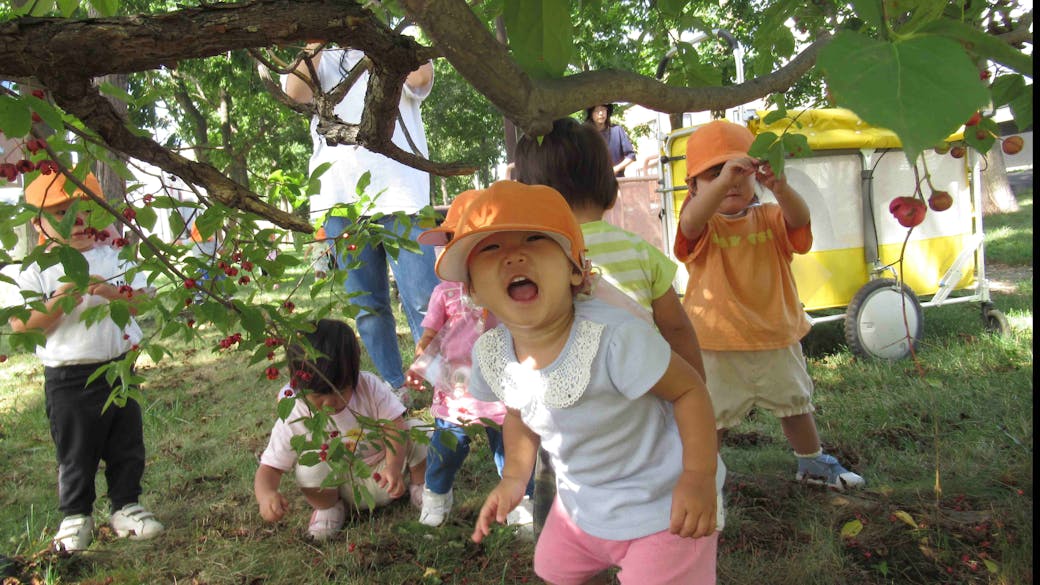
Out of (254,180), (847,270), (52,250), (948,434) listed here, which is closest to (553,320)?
(52,250)

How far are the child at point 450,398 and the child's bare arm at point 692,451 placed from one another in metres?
0.95

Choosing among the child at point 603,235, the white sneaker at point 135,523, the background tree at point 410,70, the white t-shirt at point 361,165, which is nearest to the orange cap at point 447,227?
the background tree at point 410,70

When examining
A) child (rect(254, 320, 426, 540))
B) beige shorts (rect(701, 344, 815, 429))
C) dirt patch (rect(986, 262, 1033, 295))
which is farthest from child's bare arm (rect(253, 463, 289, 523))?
dirt patch (rect(986, 262, 1033, 295))

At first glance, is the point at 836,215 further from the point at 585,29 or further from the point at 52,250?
the point at 52,250

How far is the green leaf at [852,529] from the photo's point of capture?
215 cm

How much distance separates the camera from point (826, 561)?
6.64 feet

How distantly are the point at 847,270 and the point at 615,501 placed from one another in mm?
3447

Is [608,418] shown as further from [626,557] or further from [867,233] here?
[867,233]

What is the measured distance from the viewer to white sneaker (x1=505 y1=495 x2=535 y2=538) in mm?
2451

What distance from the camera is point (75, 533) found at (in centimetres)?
265

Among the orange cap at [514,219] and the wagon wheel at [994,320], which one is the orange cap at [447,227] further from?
the wagon wheel at [994,320]

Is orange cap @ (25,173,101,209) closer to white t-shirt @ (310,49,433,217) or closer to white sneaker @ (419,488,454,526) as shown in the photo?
white t-shirt @ (310,49,433,217)

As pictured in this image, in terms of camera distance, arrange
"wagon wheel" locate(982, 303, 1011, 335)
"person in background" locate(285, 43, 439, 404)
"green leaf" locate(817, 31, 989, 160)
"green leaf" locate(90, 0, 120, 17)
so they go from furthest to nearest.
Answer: "wagon wheel" locate(982, 303, 1011, 335)
"person in background" locate(285, 43, 439, 404)
"green leaf" locate(90, 0, 120, 17)
"green leaf" locate(817, 31, 989, 160)

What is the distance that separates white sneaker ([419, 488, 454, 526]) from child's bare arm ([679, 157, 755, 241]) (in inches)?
49.7
